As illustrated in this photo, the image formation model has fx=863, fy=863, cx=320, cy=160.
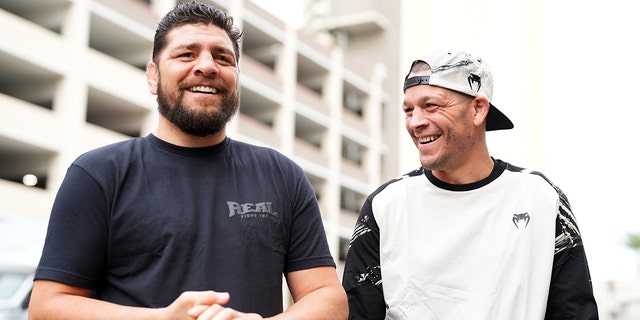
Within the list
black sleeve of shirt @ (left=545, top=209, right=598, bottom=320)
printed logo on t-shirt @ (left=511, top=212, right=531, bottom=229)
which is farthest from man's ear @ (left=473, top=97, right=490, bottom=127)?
black sleeve of shirt @ (left=545, top=209, right=598, bottom=320)

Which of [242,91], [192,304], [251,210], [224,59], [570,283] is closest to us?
[192,304]

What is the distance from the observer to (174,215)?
3.36 m

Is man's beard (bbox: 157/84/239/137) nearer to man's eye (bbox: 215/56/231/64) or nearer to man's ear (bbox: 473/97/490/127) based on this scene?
man's eye (bbox: 215/56/231/64)

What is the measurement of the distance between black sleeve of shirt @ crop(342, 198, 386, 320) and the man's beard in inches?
42.5

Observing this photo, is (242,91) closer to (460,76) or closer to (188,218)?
(460,76)

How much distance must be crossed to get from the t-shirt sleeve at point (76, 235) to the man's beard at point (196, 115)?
0.42m

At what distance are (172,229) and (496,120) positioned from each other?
1.86 meters

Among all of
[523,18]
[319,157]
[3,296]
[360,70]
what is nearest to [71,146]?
[319,157]

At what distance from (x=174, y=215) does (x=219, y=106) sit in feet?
1.60

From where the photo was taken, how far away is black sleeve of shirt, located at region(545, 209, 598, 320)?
12.9ft

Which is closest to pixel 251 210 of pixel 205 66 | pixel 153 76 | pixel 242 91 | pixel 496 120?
pixel 205 66

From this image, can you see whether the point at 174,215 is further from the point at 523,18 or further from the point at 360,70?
the point at 523,18

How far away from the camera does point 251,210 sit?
3467 mm

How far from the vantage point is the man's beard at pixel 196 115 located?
3.48m
